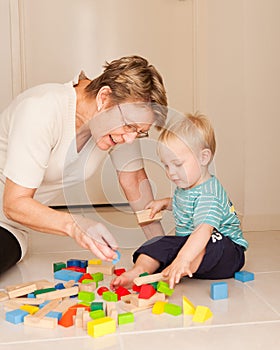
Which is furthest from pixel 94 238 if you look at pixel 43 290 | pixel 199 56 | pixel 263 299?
pixel 199 56

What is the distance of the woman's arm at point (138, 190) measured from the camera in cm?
162

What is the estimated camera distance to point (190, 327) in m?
1.21

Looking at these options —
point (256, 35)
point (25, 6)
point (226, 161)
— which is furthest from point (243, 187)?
point (25, 6)

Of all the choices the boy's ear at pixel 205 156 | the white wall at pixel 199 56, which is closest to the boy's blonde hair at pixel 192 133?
the boy's ear at pixel 205 156

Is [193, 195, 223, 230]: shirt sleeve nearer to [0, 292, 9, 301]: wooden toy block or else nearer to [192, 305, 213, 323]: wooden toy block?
[192, 305, 213, 323]: wooden toy block

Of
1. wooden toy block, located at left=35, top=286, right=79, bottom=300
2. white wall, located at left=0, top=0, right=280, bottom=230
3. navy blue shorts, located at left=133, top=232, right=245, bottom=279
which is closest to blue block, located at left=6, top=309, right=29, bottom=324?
wooden toy block, located at left=35, top=286, right=79, bottom=300

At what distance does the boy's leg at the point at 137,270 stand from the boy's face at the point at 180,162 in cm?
23

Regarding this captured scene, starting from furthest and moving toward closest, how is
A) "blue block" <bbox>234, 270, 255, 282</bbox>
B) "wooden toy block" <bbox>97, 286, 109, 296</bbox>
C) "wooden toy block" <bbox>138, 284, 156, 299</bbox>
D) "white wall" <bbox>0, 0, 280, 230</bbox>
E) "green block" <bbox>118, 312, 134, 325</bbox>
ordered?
1. "white wall" <bbox>0, 0, 280, 230</bbox>
2. "blue block" <bbox>234, 270, 255, 282</bbox>
3. "wooden toy block" <bbox>97, 286, 109, 296</bbox>
4. "wooden toy block" <bbox>138, 284, 156, 299</bbox>
5. "green block" <bbox>118, 312, 134, 325</bbox>

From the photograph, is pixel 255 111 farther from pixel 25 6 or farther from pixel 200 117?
pixel 25 6

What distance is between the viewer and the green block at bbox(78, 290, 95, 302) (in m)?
1.39

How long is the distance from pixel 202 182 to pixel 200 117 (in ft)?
0.55

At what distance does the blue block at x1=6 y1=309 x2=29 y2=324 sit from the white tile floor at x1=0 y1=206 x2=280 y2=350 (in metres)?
0.01

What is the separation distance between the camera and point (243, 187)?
2.35m

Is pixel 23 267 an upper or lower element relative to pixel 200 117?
lower
